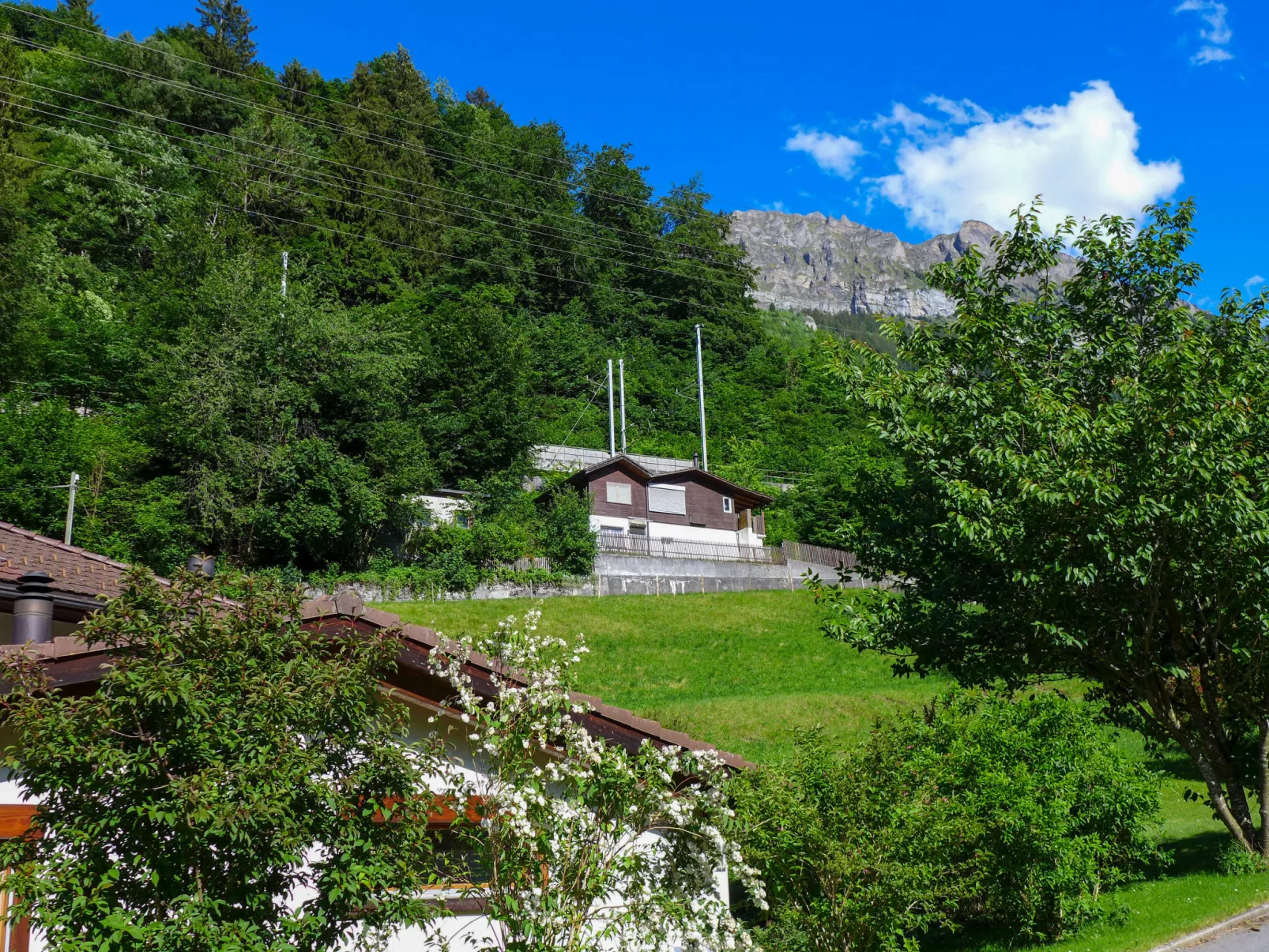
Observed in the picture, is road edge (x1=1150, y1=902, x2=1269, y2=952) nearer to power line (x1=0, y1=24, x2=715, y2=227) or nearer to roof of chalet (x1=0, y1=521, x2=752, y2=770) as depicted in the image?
roof of chalet (x1=0, y1=521, x2=752, y2=770)

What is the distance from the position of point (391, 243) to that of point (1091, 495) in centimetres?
5618

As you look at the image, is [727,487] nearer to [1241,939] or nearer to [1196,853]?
[1196,853]

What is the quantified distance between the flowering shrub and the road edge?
6230 mm

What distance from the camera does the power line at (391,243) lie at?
50469 mm

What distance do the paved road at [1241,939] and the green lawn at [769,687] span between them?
13.2 inches

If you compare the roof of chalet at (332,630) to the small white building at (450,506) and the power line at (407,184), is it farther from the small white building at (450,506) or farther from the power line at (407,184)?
the power line at (407,184)

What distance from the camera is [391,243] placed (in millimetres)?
61375

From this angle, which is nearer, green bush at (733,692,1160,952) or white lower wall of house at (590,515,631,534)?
green bush at (733,692,1160,952)

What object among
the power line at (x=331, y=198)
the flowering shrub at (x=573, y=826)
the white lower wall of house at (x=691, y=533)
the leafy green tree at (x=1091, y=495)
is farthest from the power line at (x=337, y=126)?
the flowering shrub at (x=573, y=826)

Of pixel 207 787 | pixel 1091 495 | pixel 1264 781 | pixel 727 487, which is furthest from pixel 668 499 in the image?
pixel 207 787

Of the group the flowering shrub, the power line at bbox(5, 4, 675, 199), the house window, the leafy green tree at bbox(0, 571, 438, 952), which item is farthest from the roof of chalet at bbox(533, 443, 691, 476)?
the leafy green tree at bbox(0, 571, 438, 952)

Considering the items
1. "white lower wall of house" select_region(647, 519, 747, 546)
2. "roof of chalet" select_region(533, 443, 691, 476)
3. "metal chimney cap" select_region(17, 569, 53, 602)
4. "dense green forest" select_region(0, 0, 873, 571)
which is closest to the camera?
"metal chimney cap" select_region(17, 569, 53, 602)

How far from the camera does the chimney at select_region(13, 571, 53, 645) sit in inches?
375

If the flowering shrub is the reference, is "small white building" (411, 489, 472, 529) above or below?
above
